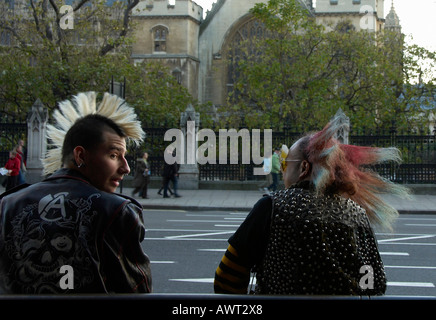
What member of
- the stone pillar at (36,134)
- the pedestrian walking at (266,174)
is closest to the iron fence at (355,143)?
the pedestrian walking at (266,174)

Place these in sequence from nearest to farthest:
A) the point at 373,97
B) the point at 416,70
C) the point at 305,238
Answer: the point at 305,238 < the point at 373,97 < the point at 416,70

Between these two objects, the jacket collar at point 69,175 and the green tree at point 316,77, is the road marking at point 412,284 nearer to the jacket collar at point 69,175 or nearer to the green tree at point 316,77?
the jacket collar at point 69,175

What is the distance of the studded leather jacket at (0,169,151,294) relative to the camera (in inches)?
90.1

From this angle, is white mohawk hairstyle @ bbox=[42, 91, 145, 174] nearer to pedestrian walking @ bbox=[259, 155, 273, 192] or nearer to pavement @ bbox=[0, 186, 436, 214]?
pavement @ bbox=[0, 186, 436, 214]

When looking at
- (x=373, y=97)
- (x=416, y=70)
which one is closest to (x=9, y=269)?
(x=373, y=97)

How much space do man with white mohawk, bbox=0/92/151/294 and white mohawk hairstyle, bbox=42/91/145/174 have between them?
0.58 ft

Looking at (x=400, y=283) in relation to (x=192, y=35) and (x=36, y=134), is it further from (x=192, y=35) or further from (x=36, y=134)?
(x=192, y=35)

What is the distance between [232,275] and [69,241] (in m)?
0.75

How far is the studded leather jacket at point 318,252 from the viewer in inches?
99.7

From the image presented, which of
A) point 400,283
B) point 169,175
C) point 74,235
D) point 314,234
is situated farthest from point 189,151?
point 74,235

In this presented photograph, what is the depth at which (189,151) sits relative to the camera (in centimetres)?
2305

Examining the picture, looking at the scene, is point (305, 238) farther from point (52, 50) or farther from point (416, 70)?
point (416, 70)

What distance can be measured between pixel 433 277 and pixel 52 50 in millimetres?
20376
